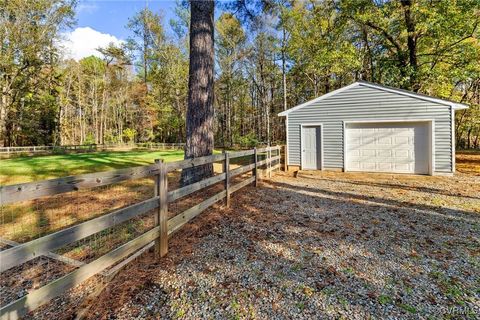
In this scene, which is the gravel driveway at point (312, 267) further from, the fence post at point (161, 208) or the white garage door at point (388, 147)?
the white garage door at point (388, 147)

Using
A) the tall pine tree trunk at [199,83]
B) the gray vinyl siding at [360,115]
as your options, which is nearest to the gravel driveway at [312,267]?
the tall pine tree trunk at [199,83]

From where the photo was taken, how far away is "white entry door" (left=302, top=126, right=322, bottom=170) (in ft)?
37.3

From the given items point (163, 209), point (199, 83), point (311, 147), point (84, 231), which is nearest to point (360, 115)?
point (311, 147)

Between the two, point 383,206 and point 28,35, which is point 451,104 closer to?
point 383,206

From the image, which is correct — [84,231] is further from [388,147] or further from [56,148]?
[56,148]

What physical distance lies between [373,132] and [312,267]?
9.13 m

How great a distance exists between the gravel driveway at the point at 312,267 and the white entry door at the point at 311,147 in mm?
6022

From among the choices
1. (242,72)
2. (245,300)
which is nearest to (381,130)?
(245,300)

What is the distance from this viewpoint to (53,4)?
19828 mm

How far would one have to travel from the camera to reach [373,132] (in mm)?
10461

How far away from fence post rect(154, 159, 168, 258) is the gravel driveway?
16cm

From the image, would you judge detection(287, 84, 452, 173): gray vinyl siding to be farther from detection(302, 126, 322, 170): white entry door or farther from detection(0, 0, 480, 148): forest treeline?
detection(0, 0, 480, 148): forest treeline

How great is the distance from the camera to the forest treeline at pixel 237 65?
1271cm

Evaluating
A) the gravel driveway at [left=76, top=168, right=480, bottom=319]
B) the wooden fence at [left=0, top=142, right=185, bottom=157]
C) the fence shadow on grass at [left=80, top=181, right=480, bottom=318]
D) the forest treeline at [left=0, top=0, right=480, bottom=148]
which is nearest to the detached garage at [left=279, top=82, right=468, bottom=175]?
the forest treeline at [left=0, top=0, right=480, bottom=148]
